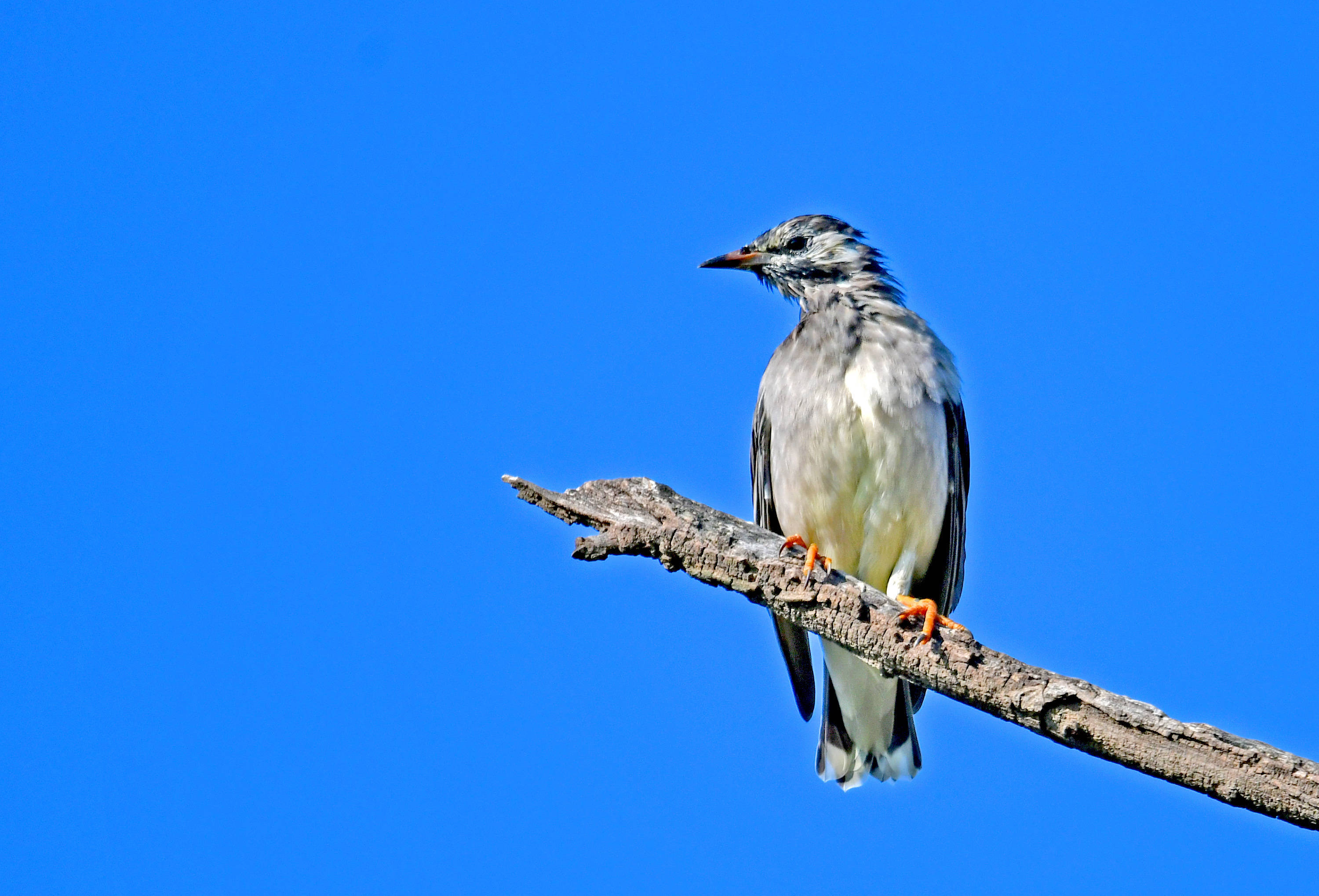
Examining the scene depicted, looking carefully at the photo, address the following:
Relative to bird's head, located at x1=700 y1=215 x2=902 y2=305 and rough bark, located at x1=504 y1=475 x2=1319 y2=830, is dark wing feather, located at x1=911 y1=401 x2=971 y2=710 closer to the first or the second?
bird's head, located at x1=700 y1=215 x2=902 y2=305

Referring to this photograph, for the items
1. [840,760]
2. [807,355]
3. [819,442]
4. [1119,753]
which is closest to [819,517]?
[819,442]

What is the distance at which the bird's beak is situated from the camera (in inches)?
378

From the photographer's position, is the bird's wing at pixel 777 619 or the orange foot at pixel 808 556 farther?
the bird's wing at pixel 777 619

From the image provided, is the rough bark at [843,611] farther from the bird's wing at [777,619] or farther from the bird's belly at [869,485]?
the bird's wing at [777,619]

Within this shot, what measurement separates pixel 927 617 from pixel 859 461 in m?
2.04

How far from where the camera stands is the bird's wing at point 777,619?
8.77m

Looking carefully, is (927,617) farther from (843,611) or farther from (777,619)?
(777,619)

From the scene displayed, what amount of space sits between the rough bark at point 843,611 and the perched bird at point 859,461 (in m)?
1.43

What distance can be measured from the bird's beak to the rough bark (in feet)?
11.9

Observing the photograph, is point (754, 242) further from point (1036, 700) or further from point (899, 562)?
point (1036, 700)

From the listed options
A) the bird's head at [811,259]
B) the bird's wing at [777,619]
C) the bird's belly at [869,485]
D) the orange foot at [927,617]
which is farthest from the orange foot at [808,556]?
the bird's head at [811,259]

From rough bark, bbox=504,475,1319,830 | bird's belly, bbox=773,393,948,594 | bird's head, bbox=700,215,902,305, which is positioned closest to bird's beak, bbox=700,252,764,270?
bird's head, bbox=700,215,902,305

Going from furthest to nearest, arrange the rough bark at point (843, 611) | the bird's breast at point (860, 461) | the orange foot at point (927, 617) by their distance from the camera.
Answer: the bird's breast at point (860, 461), the orange foot at point (927, 617), the rough bark at point (843, 611)

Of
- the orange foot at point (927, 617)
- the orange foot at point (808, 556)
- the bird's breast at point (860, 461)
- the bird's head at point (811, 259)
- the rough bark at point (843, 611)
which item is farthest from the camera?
the bird's head at point (811, 259)
